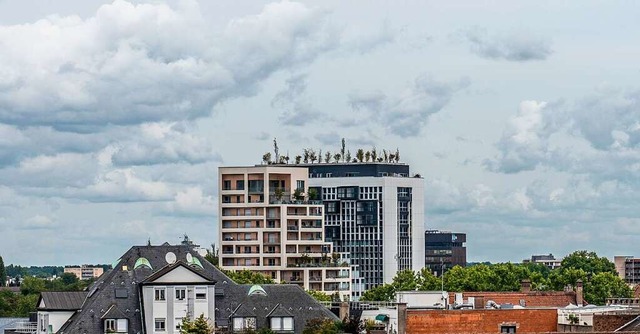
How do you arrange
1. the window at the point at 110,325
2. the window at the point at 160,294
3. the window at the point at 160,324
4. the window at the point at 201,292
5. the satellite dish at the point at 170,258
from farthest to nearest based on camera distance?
1. the satellite dish at the point at 170,258
2. the window at the point at 201,292
3. the window at the point at 160,294
4. the window at the point at 160,324
5. the window at the point at 110,325

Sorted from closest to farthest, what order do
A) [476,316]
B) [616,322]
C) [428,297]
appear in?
[616,322] → [476,316] → [428,297]

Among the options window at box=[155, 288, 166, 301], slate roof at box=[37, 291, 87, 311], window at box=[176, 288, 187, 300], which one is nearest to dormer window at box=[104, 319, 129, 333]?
window at box=[155, 288, 166, 301]

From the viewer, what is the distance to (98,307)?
4870 inches

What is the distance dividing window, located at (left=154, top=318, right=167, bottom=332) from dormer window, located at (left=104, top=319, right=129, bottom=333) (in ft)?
8.17

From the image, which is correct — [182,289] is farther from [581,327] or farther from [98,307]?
[581,327]

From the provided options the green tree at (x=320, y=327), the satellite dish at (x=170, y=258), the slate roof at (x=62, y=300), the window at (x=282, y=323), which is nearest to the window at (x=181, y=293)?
the satellite dish at (x=170, y=258)

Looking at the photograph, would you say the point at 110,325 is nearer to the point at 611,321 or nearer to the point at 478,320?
the point at 478,320

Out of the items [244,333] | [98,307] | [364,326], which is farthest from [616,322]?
[98,307]

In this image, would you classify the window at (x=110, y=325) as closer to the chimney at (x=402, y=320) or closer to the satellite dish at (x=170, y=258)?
the satellite dish at (x=170, y=258)

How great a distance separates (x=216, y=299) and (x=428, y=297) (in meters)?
21.4

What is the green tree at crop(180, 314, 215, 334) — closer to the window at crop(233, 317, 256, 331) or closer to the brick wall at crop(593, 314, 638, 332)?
the window at crop(233, 317, 256, 331)

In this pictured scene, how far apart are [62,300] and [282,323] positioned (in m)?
17.4

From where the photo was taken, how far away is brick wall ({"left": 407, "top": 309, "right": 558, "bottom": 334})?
348 ft

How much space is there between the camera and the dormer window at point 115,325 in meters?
122
